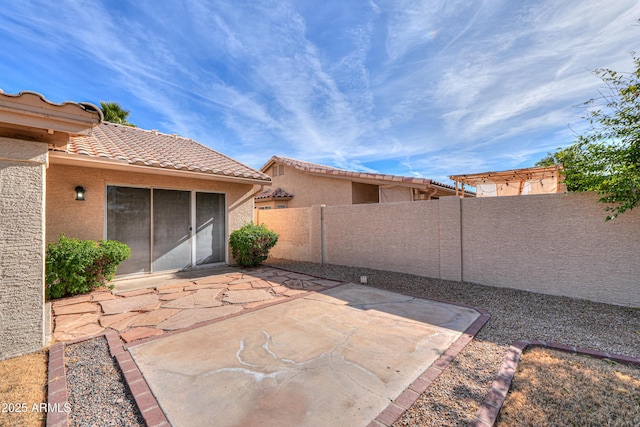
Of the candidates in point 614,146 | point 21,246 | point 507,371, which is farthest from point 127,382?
point 614,146

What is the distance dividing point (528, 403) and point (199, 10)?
42.0 ft

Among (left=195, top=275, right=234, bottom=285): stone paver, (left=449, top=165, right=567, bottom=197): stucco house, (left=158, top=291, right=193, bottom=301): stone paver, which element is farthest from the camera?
(left=449, top=165, right=567, bottom=197): stucco house

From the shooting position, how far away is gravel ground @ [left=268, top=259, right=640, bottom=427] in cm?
281

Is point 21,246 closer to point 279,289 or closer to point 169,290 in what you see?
point 169,290

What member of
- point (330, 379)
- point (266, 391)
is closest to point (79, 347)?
point (266, 391)

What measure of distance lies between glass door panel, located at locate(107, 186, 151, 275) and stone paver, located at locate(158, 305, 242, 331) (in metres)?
4.41

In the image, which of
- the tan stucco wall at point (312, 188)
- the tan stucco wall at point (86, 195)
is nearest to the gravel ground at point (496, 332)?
the tan stucco wall at point (312, 188)

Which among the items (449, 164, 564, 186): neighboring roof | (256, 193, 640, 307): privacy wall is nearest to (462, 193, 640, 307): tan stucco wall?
(256, 193, 640, 307): privacy wall

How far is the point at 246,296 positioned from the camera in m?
6.82

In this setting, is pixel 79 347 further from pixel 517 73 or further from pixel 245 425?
pixel 517 73

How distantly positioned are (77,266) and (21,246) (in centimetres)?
304

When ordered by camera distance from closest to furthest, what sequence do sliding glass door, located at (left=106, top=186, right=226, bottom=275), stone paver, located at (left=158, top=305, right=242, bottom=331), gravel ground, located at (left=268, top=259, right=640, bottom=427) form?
gravel ground, located at (left=268, top=259, right=640, bottom=427) < stone paver, located at (left=158, top=305, right=242, bottom=331) < sliding glass door, located at (left=106, top=186, right=226, bottom=275)

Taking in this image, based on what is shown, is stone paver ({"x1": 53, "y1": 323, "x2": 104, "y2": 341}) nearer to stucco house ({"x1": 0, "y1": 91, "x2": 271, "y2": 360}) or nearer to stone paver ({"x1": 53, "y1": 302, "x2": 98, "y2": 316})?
stucco house ({"x1": 0, "y1": 91, "x2": 271, "y2": 360})

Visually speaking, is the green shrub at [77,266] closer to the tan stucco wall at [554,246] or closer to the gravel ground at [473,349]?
the gravel ground at [473,349]
